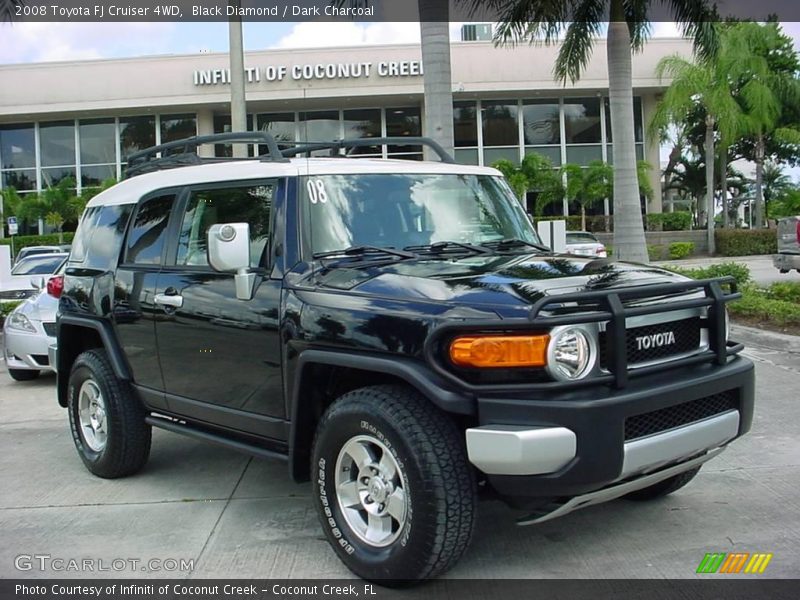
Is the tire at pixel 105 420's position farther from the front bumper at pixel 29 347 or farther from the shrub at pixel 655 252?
the shrub at pixel 655 252

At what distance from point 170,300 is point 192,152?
1.65 m

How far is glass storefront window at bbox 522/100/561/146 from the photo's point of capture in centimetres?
3628

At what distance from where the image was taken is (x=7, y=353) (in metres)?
9.41

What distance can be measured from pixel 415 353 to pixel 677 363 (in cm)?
122

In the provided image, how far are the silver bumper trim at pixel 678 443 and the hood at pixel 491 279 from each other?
0.68 meters

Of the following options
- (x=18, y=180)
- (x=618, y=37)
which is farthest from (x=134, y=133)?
(x=618, y=37)

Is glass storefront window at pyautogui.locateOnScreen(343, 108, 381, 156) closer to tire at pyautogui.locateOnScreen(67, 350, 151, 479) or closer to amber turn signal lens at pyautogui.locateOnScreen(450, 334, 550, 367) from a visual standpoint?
tire at pyautogui.locateOnScreen(67, 350, 151, 479)

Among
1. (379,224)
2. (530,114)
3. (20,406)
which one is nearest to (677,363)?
(379,224)

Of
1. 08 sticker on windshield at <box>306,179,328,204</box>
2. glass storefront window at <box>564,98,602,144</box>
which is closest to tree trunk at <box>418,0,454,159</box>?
08 sticker on windshield at <box>306,179,328,204</box>

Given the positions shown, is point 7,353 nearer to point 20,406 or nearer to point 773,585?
point 20,406

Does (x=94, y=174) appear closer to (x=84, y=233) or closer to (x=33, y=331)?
(x=33, y=331)

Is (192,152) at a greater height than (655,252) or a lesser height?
greater

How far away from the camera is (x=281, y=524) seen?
4.60 m

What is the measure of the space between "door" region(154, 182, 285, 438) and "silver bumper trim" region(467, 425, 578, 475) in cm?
Result: 132
